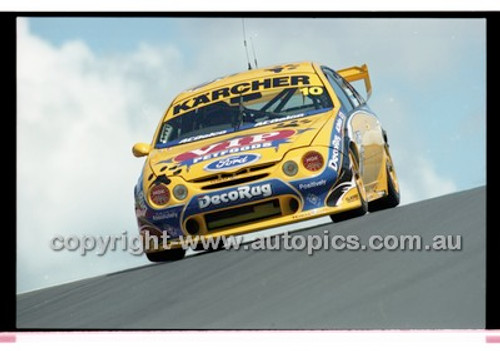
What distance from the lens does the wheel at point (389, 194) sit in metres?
8.44

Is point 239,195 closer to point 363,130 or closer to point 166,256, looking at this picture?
point 166,256

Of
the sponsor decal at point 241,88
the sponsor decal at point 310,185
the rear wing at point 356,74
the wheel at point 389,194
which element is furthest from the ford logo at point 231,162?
the rear wing at point 356,74

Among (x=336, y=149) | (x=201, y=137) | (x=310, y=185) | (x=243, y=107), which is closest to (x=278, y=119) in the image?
(x=243, y=107)

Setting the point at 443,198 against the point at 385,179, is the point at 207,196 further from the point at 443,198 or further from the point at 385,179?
the point at 443,198

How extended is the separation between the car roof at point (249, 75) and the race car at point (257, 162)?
0.05 meters

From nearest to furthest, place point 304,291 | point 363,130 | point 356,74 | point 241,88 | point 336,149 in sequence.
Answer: point 304,291 → point 336,149 → point 363,130 → point 241,88 → point 356,74

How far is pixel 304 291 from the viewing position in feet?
19.9

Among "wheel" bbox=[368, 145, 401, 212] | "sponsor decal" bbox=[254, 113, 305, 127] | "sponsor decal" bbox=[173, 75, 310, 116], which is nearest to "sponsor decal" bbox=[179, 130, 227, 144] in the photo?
"sponsor decal" bbox=[254, 113, 305, 127]

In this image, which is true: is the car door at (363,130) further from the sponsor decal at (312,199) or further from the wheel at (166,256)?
the wheel at (166,256)

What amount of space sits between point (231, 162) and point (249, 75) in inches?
56.5

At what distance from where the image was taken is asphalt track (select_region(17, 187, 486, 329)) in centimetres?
570
